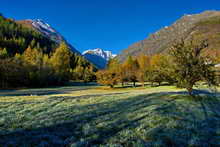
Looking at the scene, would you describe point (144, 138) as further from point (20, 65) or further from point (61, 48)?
point (61, 48)

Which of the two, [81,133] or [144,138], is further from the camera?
[81,133]

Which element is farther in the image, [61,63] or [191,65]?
[61,63]

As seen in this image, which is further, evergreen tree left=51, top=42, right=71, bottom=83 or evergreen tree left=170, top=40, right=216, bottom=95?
evergreen tree left=51, top=42, right=71, bottom=83

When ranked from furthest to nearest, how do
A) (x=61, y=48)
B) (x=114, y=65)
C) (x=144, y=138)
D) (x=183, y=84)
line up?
(x=61, y=48), (x=114, y=65), (x=183, y=84), (x=144, y=138)

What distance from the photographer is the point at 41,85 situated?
56.0 meters

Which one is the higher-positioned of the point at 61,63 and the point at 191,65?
the point at 61,63

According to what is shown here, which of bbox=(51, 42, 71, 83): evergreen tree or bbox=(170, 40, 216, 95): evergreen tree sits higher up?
bbox=(51, 42, 71, 83): evergreen tree

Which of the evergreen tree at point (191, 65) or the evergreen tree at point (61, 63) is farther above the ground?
the evergreen tree at point (61, 63)

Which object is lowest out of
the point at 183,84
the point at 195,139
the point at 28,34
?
the point at 195,139

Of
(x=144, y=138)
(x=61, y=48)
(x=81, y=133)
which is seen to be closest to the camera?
(x=144, y=138)

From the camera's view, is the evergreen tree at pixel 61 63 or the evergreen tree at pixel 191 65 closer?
the evergreen tree at pixel 191 65

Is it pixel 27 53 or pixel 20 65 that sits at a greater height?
pixel 27 53

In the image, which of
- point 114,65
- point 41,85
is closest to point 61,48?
point 41,85

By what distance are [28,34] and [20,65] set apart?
451 feet
